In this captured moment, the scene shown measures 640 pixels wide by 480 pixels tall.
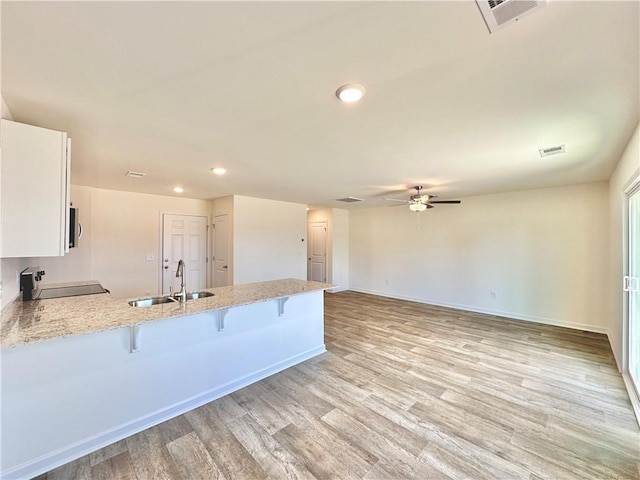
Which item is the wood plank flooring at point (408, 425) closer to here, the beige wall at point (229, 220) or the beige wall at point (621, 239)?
the beige wall at point (621, 239)

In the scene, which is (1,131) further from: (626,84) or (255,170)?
(626,84)

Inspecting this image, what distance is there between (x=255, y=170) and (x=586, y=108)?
323cm

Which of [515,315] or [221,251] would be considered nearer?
[515,315]

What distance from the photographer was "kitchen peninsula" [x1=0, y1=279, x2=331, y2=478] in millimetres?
1751

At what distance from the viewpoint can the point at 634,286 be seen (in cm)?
267

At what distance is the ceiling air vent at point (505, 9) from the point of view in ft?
3.60

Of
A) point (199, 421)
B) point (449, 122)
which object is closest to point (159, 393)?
point (199, 421)

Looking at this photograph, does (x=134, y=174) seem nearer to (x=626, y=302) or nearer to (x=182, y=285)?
(x=182, y=285)

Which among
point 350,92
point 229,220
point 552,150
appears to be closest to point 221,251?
point 229,220

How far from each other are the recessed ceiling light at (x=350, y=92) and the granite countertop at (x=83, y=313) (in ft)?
6.13

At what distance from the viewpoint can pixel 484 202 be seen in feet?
18.4

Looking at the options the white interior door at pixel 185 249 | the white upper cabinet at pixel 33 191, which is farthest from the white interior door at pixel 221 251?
the white upper cabinet at pixel 33 191

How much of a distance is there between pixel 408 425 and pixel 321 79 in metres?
2.62

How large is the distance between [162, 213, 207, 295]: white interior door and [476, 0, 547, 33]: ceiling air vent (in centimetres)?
596
